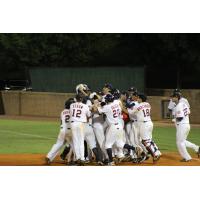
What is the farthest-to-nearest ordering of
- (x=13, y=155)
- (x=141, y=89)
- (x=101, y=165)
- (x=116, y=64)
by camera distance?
(x=116, y=64)
(x=141, y=89)
(x=13, y=155)
(x=101, y=165)

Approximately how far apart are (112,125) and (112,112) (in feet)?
1.15

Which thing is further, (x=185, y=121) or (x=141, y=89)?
(x=141, y=89)

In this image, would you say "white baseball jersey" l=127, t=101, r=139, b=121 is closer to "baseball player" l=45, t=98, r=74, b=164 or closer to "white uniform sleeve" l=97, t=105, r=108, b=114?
"white uniform sleeve" l=97, t=105, r=108, b=114

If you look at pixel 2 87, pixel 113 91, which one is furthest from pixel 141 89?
pixel 113 91

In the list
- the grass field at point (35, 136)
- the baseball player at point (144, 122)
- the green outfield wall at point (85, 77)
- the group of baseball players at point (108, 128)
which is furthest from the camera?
the green outfield wall at point (85, 77)

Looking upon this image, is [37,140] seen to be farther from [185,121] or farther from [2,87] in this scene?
[2,87]

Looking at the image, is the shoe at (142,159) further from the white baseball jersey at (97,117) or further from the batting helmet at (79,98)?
the batting helmet at (79,98)

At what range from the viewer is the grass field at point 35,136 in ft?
71.7

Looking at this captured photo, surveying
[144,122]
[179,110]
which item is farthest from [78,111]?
[179,110]

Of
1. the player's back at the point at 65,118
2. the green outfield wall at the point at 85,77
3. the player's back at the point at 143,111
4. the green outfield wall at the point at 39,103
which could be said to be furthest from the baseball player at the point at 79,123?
the green outfield wall at the point at 85,77

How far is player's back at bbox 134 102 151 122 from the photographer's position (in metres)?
17.1

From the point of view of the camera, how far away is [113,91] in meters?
16.6

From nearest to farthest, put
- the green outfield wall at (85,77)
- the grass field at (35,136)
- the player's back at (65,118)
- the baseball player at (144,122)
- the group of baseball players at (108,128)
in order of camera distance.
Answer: the group of baseball players at (108,128) → the player's back at (65,118) → the baseball player at (144,122) → the grass field at (35,136) → the green outfield wall at (85,77)

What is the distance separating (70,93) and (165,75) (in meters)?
7.38
